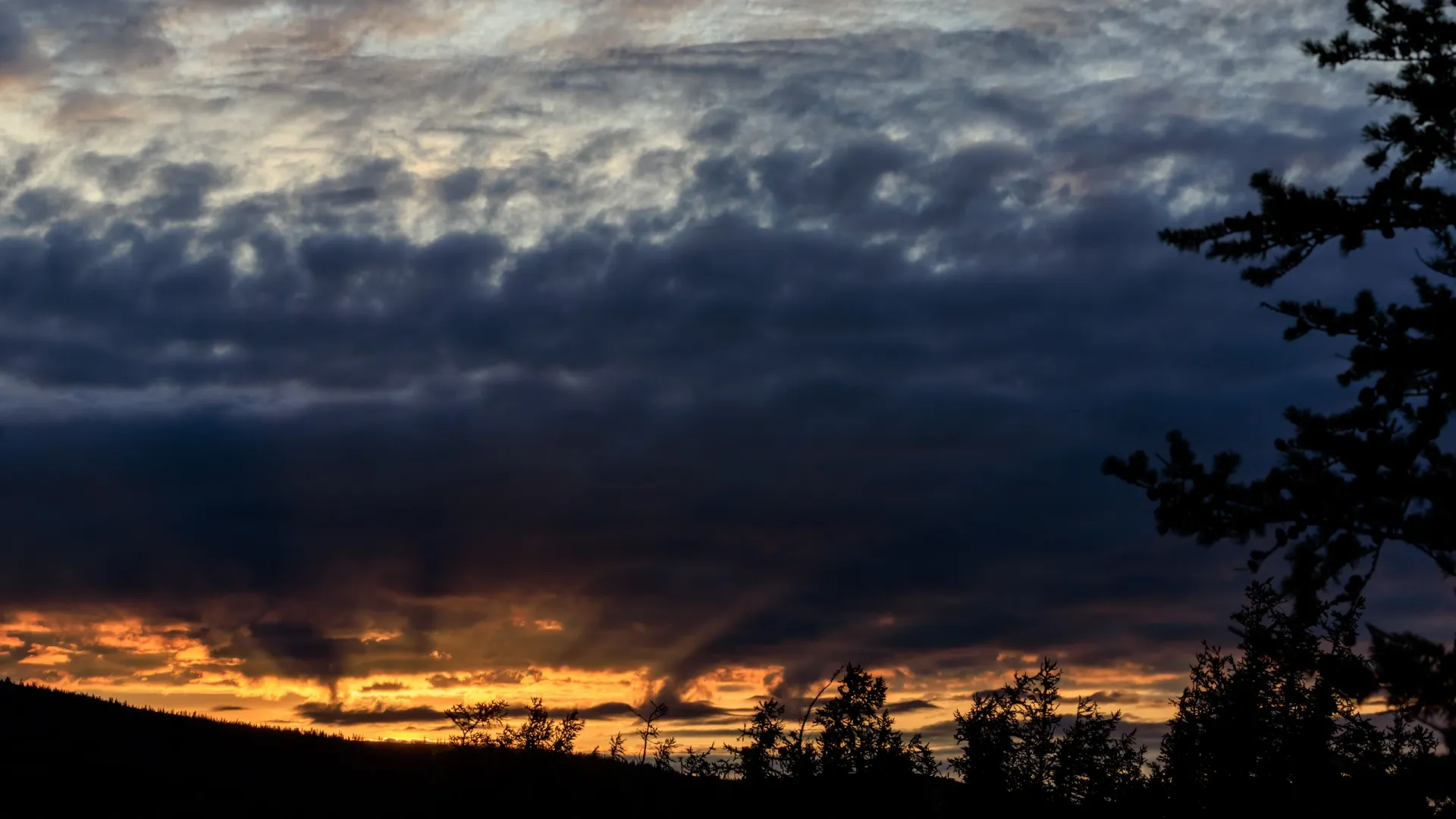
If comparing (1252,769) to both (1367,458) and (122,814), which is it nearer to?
(1367,458)

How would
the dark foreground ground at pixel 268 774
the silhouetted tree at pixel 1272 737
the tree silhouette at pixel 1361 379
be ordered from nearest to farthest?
the tree silhouette at pixel 1361 379
the silhouetted tree at pixel 1272 737
the dark foreground ground at pixel 268 774

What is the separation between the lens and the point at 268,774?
40.9 metres

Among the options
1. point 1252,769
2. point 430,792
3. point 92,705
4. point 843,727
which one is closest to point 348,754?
point 430,792

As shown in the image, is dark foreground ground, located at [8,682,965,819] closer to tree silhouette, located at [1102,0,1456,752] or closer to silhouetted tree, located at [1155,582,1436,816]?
silhouetted tree, located at [1155,582,1436,816]

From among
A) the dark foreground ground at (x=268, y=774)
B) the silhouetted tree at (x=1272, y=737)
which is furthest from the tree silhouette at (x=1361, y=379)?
the dark foreground ground at (x=268, y=774)

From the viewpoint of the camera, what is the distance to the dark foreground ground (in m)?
35.8

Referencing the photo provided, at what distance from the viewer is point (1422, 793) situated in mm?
12172

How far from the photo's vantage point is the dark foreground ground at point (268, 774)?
1410 inches

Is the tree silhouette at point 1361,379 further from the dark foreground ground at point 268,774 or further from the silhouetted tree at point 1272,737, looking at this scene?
the dark foreground ground at point 268,774

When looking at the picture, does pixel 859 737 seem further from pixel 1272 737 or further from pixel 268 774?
pixel 268 774

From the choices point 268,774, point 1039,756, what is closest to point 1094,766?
point 1039,756

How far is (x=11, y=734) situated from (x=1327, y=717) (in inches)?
1535

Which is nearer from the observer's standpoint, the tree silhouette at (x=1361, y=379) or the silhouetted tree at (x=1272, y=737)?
the tree silhouette at (x=1361, y=379)

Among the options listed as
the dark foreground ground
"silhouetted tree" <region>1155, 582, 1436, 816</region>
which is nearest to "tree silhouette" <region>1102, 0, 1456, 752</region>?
"silhouetted tree" <region>1155, 582, 1436, 816</region>
